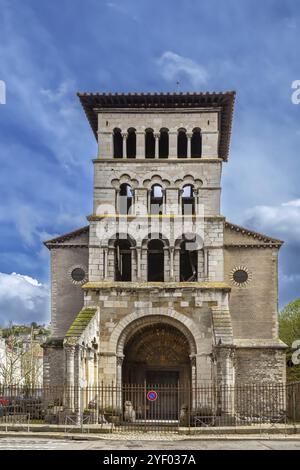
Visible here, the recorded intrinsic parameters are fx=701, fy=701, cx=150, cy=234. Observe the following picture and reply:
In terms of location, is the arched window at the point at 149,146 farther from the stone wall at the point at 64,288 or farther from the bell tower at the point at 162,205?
the stone wall at the point at 64,288

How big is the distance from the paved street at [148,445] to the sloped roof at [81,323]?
6.78 meters

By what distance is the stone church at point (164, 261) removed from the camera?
34.2m

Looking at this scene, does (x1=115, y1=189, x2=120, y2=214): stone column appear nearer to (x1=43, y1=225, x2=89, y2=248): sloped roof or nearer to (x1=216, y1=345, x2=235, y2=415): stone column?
(x1=43, y1=225, x2=89, y2=248): sloped roof

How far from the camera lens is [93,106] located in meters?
37.2

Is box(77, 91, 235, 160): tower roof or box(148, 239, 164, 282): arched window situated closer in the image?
box(77, 91, 235, 160): tower roof

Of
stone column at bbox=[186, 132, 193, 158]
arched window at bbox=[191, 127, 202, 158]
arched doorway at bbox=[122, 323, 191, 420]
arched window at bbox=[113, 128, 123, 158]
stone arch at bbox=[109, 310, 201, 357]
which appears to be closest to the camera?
stone arch at bbox=[109, 310, 201, 357]

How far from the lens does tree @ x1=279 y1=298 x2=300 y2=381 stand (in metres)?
48.2

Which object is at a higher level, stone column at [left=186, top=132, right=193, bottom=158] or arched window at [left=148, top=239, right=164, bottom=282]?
stone column at [left=186, top=132, right=193, bottom=158]

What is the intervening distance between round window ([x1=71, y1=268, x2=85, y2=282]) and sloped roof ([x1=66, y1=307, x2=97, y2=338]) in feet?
12.0

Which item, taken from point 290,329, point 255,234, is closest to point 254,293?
point 255,234

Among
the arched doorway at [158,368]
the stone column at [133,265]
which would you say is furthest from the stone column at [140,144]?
the arched doorway at [158,368]

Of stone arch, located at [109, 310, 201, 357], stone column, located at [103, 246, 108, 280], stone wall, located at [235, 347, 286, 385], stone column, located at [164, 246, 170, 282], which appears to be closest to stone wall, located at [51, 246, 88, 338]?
stone column, located at [103, 246, 108, 280]

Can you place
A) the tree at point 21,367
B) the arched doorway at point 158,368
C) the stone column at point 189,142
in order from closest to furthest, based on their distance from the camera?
1. the arched doorway at point 158,368
2. the stone column at point 189,142
3. the tree at point 21,367
